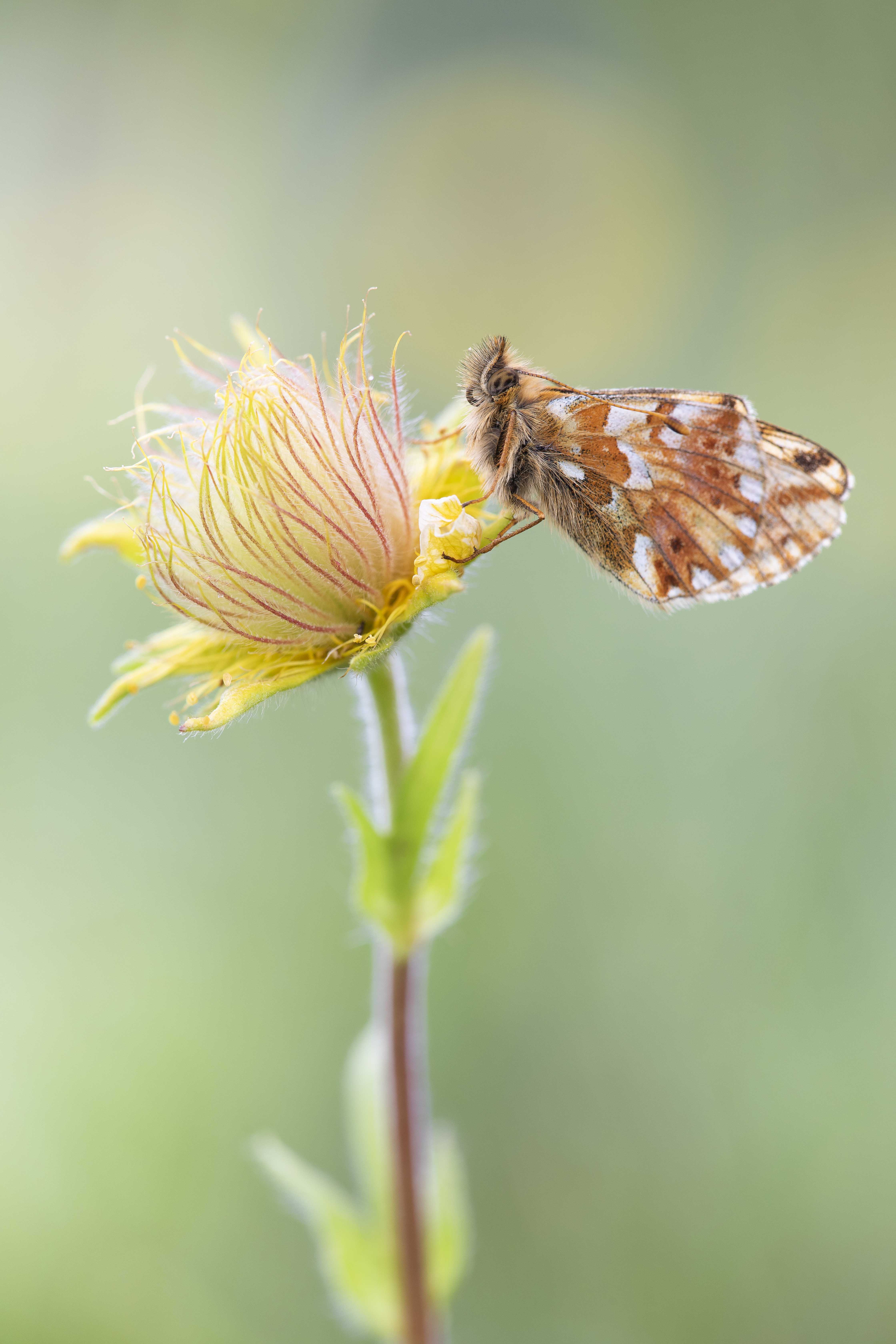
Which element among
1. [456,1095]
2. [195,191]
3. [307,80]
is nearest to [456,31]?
[307,80]

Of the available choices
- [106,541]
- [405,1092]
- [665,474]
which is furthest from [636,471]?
[405,1092]

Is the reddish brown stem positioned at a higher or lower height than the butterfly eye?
lower

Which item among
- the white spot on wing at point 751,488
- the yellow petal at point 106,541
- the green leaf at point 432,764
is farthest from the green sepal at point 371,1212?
the white spot on wing at point 751,488

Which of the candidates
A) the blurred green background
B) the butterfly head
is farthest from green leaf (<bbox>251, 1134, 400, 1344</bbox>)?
the butterfly head

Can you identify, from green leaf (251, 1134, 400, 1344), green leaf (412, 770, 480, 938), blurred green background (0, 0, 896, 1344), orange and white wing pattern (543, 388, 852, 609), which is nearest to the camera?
orange and white wing pattern (543, 388, 852, 609)

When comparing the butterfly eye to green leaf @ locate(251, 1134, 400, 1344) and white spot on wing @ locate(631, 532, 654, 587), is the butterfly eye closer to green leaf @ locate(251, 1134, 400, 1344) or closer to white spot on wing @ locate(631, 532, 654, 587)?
white spot on wing @ locate(631, 532, 654, 587)

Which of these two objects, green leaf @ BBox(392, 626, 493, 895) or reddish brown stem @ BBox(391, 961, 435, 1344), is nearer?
green leaf @ BBox(392, 626, 493, 895)
